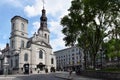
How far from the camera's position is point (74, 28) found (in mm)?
38125

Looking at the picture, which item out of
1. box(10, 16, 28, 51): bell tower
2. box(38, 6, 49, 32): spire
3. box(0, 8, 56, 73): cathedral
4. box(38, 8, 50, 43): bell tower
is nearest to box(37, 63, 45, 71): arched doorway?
box(0, 8, 56, 73): cathedral

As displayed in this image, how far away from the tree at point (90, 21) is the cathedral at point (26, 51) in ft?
132

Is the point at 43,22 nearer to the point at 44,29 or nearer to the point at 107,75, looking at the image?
the point at 44,29

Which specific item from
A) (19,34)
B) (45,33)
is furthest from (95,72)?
(45,33)

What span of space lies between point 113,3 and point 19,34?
6092 centimetres

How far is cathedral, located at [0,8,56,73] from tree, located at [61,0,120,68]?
132 ft

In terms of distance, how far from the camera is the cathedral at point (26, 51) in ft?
260

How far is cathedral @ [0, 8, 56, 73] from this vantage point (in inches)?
3118

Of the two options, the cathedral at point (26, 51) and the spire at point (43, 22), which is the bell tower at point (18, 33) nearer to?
the cathedral at point (26, 51)

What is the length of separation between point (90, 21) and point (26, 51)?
169 feet

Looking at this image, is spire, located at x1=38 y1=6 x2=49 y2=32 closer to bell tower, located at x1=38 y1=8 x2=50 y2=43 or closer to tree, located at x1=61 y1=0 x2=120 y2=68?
bell tower, located at x1=38 y1=8 x2=50 y2=43

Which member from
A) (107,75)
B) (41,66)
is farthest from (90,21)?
(41,66)

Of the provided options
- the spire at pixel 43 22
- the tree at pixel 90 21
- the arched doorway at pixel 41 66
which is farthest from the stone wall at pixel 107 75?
the spire at pixel 43 22

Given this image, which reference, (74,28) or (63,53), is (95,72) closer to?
(74,28)
